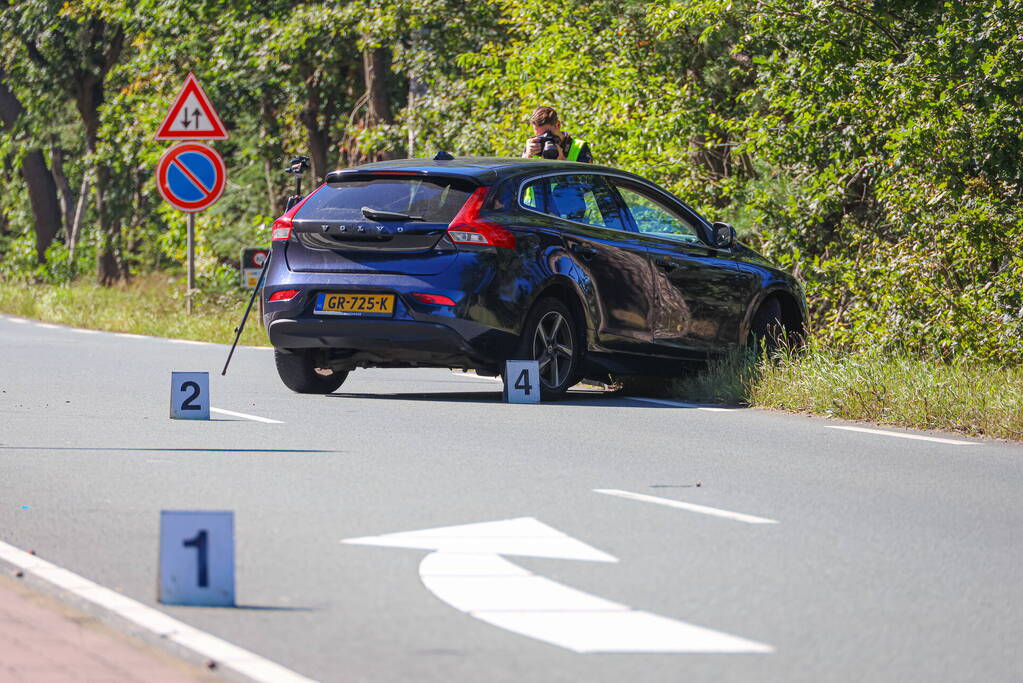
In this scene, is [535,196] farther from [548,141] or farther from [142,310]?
[142,310]

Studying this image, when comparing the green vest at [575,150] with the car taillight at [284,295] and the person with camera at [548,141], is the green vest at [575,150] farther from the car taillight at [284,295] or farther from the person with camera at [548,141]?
the car taillight at [284,295]

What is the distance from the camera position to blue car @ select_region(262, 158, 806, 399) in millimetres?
11984

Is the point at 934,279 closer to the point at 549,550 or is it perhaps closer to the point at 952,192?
the point at 952,192

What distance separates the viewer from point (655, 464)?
30.2 ft

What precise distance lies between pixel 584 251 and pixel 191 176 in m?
9.12

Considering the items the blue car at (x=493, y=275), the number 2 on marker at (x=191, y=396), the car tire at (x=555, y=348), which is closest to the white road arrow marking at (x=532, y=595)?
the number 2 on marker at (x=191, y=396)

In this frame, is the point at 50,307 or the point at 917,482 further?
the point at 50,307

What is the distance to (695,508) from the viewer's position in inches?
304

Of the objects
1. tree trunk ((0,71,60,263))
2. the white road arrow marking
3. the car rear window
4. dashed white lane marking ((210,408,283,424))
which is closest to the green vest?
the car rear window

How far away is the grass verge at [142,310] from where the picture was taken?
2022 centimetres

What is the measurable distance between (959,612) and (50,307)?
A: 20.4 m

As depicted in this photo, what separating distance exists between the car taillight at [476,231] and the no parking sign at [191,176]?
29.1 feet

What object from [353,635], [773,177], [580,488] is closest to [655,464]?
[580,488]

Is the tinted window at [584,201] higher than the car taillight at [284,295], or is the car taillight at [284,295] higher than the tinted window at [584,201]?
the tinted window at [584,201]
